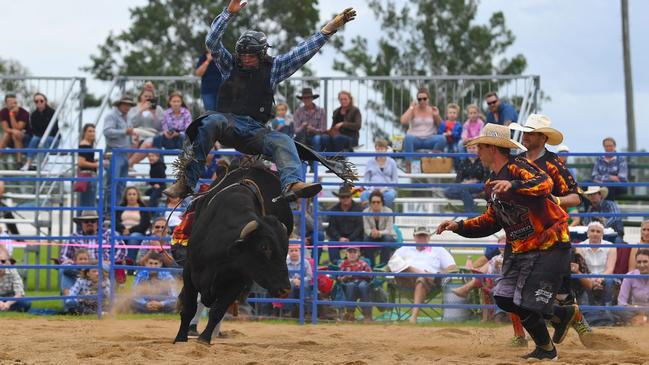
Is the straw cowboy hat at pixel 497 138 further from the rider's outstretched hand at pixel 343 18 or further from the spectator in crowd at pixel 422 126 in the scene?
the spectator in crowd at pixel 422 126

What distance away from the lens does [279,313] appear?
13.4 metres

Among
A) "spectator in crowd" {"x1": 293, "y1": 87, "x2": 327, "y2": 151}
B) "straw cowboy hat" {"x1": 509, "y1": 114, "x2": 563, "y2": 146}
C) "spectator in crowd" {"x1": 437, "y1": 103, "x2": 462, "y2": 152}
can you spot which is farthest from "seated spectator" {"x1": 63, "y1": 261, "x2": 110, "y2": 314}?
"straw cowboy hat" {"x1": 509, "y1": 114, "x2": 563, "y2": 146}

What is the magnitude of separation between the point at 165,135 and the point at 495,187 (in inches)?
345

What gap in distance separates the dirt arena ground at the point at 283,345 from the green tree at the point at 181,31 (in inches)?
1097

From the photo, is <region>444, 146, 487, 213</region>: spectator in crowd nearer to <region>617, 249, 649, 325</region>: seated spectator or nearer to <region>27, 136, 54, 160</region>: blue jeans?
<region>617, 249, 649, 325</region>: seated spectator

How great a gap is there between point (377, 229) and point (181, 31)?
92.7 ft

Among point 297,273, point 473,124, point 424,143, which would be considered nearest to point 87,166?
point 297,273

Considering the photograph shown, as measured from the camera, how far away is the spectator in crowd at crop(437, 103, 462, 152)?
16.7 metres

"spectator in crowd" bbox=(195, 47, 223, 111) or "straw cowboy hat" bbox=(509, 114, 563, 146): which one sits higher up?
"spectator in crowd" bbox=(195, 47, 223, 111)

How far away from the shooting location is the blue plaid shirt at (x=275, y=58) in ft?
31.5

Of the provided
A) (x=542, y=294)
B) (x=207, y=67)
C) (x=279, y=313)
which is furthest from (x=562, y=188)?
(x=207, y=67)

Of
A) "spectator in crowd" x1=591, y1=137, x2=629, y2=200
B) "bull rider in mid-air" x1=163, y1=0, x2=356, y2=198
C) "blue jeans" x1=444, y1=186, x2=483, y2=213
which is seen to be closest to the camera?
"bull rider in mid-air" x1=163, y1=0, x2=356, y2=198

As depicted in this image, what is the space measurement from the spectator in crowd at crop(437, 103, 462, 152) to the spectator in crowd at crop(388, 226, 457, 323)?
350 cm

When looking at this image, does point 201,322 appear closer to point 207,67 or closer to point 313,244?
point 313,244
